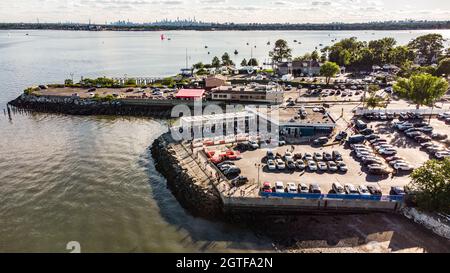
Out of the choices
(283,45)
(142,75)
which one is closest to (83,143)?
(142,75)

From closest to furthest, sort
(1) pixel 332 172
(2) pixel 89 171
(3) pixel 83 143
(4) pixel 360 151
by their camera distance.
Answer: (1) pixel 332 172 < (4) pixel 360 151 < (2) pixel 89 171 < (3) pixel 83 143

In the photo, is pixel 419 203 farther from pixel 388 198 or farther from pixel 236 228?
pixel 236 228

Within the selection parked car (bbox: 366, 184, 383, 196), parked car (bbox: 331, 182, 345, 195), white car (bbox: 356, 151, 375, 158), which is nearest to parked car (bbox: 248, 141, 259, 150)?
white car (bbox: 356, 151, 375, 158)

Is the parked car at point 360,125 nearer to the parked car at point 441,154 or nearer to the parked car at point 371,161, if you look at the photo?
the parked car at point 441,154

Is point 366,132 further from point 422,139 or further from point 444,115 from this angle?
point 444,115

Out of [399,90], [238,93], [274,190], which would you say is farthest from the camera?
[238,93]

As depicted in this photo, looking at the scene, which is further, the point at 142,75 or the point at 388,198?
the point at 142,75

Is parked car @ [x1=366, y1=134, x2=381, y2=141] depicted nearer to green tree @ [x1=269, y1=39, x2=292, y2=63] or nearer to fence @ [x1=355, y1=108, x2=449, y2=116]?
fence @ [x1=355, y1=108, x2=449, y2=116]

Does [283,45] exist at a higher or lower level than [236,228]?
higher

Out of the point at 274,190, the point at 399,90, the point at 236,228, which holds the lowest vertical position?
the point at 236,228
